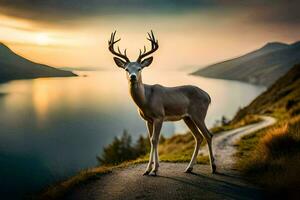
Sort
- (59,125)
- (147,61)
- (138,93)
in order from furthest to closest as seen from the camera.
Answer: (59,125), (147,61), (138,93)

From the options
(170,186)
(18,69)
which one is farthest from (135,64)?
(18,69)

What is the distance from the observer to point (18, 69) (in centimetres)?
3719

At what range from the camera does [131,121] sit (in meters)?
95.4

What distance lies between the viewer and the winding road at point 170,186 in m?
7.36

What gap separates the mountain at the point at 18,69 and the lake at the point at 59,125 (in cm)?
231

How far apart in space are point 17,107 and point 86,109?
29.2 m

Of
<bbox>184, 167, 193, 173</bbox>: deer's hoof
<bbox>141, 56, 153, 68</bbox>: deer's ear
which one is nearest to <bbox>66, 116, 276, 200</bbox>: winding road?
<bbox>184, 167, 193, 173</bbox>: deer's hoof

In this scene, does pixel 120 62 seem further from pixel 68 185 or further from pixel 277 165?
→ pixel 277 165

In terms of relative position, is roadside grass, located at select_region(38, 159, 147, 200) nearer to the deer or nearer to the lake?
the deer

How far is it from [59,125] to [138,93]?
69.1m

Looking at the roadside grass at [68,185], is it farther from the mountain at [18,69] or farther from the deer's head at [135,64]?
the mountain at [18,69]

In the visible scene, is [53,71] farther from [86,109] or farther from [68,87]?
[68,87]

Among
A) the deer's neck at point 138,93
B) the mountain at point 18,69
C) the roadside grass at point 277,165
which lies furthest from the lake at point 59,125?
the deer's neck at point 138,93

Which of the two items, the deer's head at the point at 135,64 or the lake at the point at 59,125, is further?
the lake at the point at 59,125
